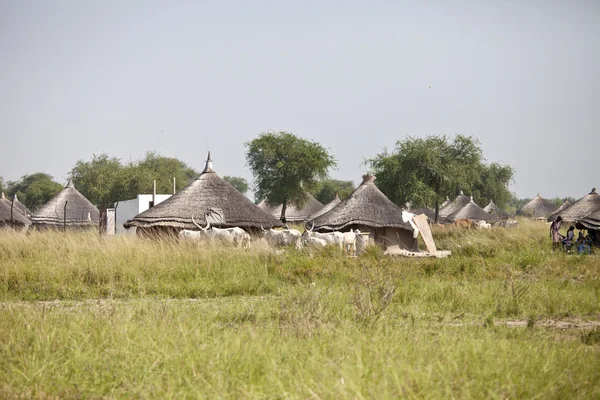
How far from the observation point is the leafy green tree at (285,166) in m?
43.2

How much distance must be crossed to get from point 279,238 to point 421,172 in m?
22.2

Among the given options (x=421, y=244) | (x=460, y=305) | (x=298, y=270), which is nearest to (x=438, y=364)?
(x=460, y=305)

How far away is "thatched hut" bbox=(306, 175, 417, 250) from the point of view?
21344 millimetres

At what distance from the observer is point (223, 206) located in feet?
64.6

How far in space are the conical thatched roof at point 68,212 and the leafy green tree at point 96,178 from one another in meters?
16.3

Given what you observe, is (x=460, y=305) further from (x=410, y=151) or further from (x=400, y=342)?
(x=410, y=151)

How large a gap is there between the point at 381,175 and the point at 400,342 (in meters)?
35.0

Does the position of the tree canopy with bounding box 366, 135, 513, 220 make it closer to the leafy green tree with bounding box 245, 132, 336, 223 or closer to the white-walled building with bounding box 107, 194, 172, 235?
the leafy green tree with bounding box 245, 132, 336, 223

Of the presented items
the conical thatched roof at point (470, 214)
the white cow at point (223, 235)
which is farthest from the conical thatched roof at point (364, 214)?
the conical thatched roof at point (470, 214)

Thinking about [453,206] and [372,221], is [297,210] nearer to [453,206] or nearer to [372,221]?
[453,206]

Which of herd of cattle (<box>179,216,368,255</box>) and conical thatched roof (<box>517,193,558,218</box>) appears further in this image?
conical thatched roof (<box>517,193,558,218</box>)

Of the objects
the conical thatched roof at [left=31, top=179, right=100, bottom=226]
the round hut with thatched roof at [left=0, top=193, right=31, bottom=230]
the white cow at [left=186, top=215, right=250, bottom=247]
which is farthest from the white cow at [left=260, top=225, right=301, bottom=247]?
the round hut with thatched roof at [left=0, top=193, right=31, bottom=230]

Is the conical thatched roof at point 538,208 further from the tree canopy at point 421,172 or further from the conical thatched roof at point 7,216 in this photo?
the conical thatched roof at point 7,216

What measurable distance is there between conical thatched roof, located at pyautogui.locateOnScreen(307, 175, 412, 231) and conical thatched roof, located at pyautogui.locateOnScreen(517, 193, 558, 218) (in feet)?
134
